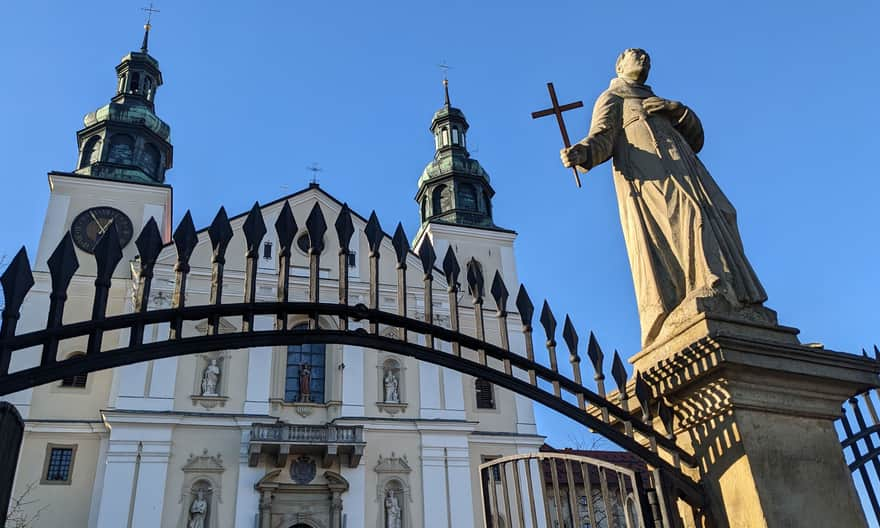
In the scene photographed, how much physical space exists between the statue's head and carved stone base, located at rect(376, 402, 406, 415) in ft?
60.5

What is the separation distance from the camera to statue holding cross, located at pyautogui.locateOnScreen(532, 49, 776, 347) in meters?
3.15

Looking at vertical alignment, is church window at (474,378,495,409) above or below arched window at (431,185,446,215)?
below

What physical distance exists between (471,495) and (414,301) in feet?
20.5

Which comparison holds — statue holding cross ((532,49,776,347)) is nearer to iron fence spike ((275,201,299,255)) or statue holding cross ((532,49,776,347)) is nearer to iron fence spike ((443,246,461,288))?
iron fence spike ((443,246,461,288))

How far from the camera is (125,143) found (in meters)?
27.8

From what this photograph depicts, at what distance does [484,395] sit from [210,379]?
8672mm

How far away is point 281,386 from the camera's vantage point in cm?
2109

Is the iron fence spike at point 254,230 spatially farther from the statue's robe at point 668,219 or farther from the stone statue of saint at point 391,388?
the stone statue of saint at point 391,388

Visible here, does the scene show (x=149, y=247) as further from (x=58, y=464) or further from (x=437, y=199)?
(x=437, y=199)

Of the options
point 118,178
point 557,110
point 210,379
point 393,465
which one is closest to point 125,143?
point 118,178

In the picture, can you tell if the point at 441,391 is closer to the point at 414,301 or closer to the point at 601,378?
the point at 414,301

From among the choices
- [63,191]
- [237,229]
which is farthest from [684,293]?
[63,191]

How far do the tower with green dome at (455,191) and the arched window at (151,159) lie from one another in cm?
1079

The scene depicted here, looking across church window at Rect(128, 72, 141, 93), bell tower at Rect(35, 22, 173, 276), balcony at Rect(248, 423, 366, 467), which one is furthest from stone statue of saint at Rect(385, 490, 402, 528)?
church window at Rect(128, 72, 141, 93)
